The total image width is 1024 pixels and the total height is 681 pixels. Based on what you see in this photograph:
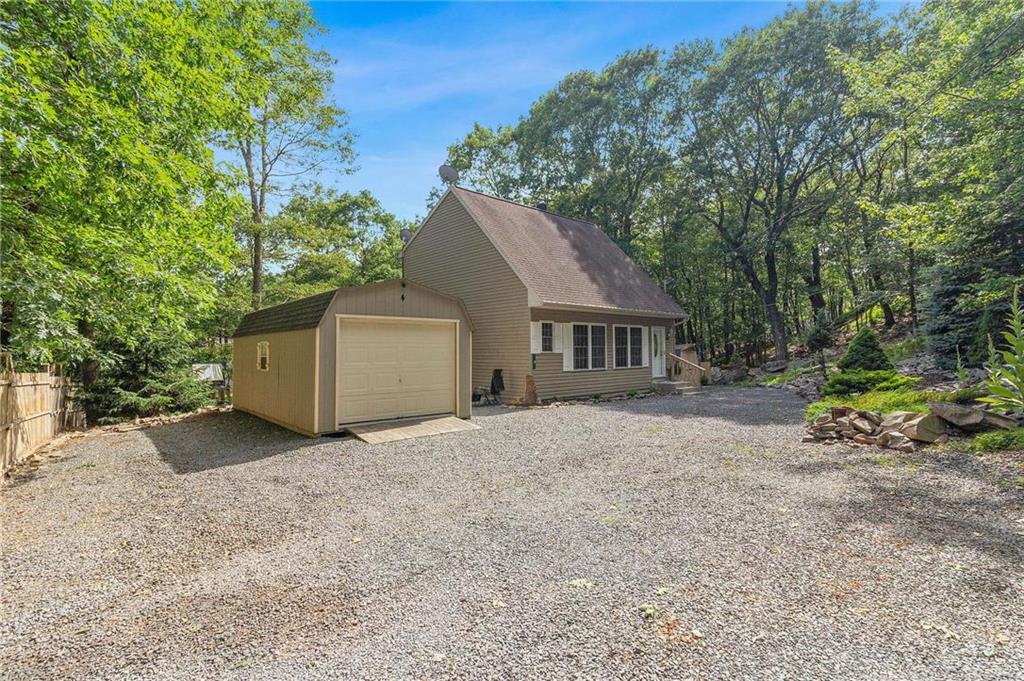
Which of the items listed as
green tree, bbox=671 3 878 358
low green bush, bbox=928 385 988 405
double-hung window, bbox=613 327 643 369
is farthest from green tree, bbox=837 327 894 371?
green tree, bbox=671 3 878 358

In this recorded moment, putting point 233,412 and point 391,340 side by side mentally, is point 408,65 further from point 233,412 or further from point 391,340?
point 233,412

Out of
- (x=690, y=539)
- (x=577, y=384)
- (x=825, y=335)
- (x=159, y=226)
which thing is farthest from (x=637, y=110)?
(x=690, y=539)

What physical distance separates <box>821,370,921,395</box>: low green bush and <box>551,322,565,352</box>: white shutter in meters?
6.19

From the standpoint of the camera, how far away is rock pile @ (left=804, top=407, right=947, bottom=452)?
6000 millimetres

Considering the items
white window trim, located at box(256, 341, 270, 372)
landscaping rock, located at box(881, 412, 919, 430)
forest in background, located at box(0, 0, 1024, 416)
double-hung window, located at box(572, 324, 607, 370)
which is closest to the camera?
forest in background, located at box(0, 0, 1024, 416)

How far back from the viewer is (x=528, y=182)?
24.6 meters

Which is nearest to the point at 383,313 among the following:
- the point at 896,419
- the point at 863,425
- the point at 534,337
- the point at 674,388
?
the point at 534,337

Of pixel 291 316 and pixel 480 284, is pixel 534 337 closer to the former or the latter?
pixel 480 284

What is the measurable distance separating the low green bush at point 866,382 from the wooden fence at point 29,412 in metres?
13.6

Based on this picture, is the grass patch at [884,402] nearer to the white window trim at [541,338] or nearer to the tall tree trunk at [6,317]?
the white window trim at [541,338]

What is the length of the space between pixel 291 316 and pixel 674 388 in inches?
455

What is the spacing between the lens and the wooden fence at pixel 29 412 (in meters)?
5.65

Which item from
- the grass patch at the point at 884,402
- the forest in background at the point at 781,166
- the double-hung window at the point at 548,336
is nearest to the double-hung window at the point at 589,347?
the double-hung window at the point at 548,336

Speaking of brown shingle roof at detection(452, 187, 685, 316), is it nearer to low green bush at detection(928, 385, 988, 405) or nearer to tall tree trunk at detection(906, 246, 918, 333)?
low green bush at detection(928, 385, 988, 405)
